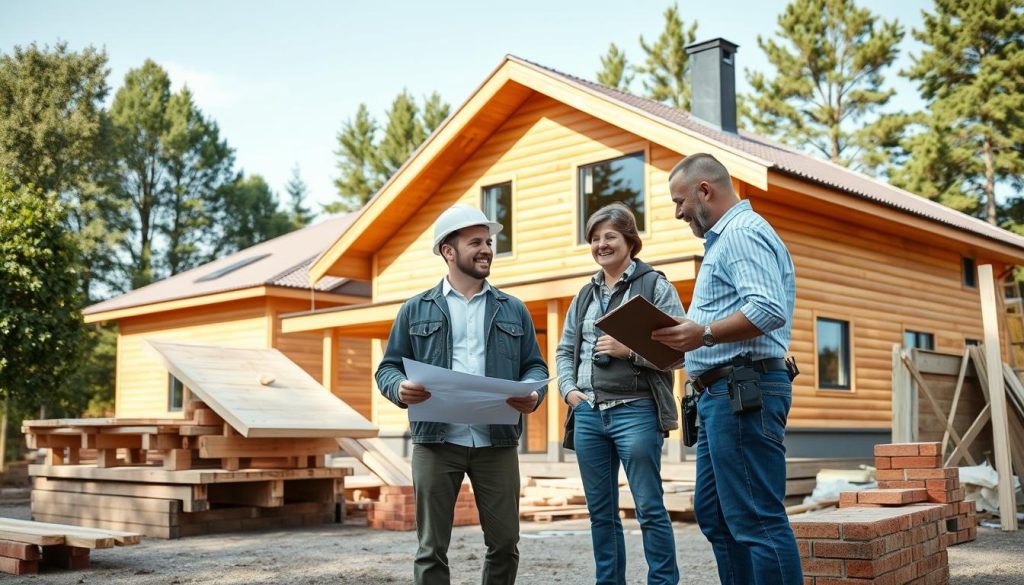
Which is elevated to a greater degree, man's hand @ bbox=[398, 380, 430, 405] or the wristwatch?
the wristwatch

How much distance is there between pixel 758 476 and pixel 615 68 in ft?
124

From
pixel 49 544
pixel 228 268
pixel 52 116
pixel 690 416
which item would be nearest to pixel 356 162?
pixel 52 116

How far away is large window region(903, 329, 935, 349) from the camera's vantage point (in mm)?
16781

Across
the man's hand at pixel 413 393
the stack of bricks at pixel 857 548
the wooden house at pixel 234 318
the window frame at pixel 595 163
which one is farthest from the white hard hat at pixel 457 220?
the wooden house at pixel 234 318

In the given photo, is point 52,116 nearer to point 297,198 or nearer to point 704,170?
point 297,198

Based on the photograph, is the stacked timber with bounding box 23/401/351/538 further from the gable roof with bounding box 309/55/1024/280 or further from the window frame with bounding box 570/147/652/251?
the gable roof with bounding box 309/55/1024/280

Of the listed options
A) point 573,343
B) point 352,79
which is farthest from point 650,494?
point 352,79

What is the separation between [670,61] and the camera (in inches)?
1519

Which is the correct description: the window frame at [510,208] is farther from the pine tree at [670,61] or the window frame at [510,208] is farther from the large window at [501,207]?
the pine tree at [670,61]

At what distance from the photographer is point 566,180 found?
52.4 ft

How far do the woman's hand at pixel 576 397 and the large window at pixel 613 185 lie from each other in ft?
33.1

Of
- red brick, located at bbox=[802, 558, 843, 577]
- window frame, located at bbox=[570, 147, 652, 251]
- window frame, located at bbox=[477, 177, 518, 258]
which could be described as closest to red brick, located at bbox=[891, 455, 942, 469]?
red brick, located at bbox=[802, 558, 843, 577]

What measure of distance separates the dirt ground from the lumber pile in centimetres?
14

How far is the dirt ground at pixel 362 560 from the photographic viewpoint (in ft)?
22.4
